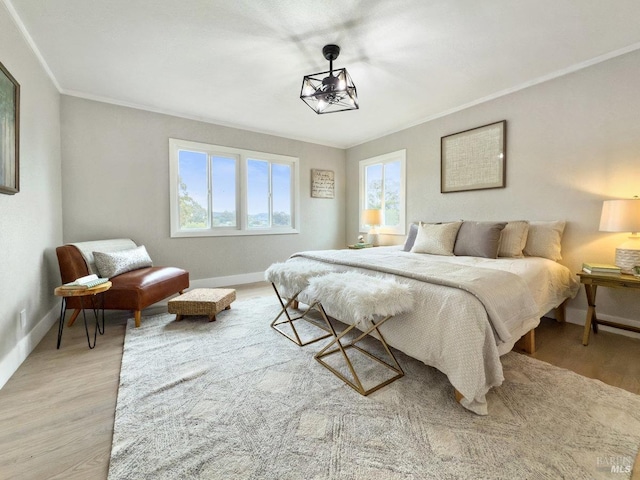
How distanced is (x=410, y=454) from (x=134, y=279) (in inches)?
107

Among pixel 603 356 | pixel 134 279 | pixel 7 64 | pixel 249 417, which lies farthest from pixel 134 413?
pixel 603 356

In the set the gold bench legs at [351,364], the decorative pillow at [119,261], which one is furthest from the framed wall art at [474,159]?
the decorative pillow at [119,261]

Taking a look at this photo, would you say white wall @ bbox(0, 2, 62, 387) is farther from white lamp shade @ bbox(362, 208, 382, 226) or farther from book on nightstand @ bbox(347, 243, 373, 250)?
white lamp shade @ bbox(362, 208, 382, 226)

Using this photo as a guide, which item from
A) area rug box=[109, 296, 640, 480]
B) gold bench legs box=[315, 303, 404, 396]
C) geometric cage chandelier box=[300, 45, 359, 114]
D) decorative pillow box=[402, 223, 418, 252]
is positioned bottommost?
area rug box=[109, 296, 640, 480]

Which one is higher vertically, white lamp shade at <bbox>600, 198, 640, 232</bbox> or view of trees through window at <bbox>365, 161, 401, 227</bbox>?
view of trees through window at <bbox>365, 161, 401, 227</bbox>

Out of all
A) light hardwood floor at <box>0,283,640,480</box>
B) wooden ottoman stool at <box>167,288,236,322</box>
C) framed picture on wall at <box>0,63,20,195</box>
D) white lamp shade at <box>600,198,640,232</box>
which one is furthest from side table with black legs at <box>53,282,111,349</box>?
white lamp shade at <box>600,198,640,232</box>

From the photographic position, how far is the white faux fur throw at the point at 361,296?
1556 millimetres

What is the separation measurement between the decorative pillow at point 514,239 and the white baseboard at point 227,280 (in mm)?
3395

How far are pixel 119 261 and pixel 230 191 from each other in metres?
1.87

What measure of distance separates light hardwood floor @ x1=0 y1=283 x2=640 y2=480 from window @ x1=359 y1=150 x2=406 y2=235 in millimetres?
2380

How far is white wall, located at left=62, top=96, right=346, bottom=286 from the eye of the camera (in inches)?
126

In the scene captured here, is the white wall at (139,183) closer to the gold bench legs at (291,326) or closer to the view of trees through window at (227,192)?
the view of trees through window at (227,192)

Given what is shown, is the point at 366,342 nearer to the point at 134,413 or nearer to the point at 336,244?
the point at 134,413

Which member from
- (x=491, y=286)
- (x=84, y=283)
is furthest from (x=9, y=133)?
(x=491, y=286)
